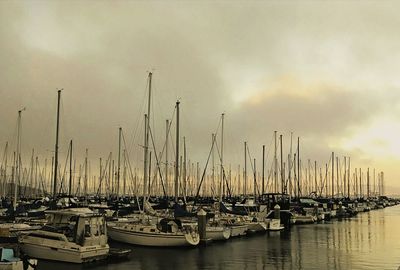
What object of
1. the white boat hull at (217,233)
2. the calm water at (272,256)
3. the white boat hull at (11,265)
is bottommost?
the calm water at (272,256)

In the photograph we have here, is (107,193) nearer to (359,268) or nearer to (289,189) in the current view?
(289,189)

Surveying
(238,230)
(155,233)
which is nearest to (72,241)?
(155,233)

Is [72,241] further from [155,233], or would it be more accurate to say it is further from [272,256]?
[272,256]

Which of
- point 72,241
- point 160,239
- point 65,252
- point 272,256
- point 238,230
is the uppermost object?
point 72,241

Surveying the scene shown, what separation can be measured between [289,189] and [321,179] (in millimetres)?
38379

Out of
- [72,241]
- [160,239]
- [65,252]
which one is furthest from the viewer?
[160,239]

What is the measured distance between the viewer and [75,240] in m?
26.6

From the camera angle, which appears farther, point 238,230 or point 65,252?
point 238,230

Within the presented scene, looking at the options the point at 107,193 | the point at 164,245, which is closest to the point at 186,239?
the point at 164,245

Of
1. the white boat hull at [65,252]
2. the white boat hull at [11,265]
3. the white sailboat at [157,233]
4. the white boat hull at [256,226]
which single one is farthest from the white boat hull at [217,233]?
the white boat hull at [11,265]

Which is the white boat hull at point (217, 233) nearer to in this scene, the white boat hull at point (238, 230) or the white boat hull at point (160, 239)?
the white boat hull at point (238, 230)

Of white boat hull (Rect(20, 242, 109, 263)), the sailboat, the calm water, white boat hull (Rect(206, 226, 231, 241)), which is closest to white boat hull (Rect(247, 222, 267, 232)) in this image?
the calm water

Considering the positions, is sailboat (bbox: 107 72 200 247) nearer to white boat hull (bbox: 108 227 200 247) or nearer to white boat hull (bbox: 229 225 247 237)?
white boat hull (bbox: 108 227 200 247)

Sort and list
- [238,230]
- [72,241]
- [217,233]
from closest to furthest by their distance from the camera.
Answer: [72,241]
[217,233]
[238,230]
